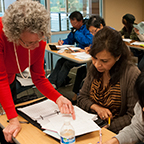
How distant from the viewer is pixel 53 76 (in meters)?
3.71

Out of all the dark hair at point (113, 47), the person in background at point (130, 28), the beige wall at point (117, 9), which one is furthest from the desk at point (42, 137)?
the beige wall at point (117, 9)

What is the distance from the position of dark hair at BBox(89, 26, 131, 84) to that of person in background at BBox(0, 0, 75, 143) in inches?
14.5

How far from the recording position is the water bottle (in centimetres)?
93

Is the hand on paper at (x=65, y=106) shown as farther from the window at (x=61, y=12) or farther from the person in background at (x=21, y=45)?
the window at (x=61, y=12)

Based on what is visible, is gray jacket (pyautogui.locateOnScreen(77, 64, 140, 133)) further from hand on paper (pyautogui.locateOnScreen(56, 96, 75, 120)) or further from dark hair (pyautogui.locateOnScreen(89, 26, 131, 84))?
hand on paper (pyautogui.locateOnScreen(56, 96, 75, 120))

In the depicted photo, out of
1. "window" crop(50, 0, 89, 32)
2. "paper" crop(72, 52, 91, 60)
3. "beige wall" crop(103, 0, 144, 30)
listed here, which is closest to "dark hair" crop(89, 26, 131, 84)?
"paper" crop(72, 52, 91, 60)

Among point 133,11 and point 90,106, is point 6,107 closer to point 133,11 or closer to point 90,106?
point 90,106

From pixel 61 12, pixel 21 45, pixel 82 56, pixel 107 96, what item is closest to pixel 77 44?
pixel 82 56

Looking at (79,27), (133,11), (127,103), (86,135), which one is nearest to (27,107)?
(86,135)

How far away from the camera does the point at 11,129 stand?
112 cm

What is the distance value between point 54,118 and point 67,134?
0.78 feet

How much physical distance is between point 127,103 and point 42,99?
65cm

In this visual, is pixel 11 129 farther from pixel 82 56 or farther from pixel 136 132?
pixel 82 56

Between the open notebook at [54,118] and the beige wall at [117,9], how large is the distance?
5.12 meters
